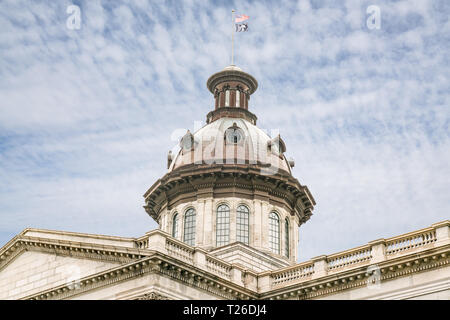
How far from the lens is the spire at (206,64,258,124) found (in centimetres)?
4821

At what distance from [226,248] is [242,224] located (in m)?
3.10

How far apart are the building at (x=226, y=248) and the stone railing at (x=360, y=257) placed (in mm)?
48

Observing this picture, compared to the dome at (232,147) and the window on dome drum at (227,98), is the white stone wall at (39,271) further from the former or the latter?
the window on dome drum at (227,98)

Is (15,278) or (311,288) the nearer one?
(311,288)

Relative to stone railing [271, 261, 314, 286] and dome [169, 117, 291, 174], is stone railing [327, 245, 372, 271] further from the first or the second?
dome [169, 117, 291, 174]

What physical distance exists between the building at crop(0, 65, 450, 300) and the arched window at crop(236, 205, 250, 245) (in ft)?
0.22

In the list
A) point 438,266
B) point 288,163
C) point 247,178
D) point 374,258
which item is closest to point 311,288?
point 374,258

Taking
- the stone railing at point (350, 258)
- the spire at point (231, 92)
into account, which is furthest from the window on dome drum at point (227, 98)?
the stone railing at point (350, 258)

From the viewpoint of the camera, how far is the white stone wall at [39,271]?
30211 millimetres
